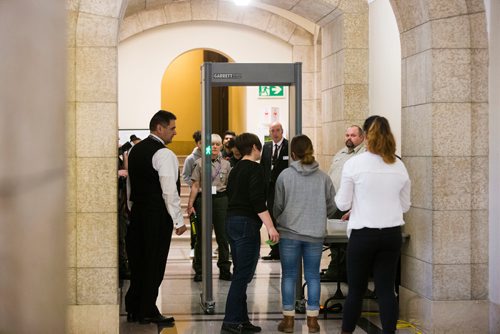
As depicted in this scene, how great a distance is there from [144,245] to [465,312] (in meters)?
2.60

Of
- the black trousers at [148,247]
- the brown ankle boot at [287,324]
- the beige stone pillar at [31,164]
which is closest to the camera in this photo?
the beige stone pillar at [31,164]

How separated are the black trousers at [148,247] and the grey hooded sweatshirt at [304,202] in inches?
42.3

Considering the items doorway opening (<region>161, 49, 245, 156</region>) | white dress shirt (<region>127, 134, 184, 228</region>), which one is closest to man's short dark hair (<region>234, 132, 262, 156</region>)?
white dress shirt (<region>127, 134, 184, 228</region>)

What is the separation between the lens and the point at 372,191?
15.3 feet

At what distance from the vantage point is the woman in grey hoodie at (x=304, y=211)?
5699 mm

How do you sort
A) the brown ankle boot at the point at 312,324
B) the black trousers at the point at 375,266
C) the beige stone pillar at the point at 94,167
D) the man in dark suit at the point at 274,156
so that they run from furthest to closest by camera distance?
1. the man in dark suit at the point at 274,156
2. the brown ankle boot at the point at 312,324
3. the beige stone pillar at the point at 94,167
4. the black trousers at the point at 375,266

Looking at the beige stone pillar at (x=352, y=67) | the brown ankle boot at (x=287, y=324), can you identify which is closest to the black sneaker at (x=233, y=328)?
the brown ankle boot at (x=287, y=324)

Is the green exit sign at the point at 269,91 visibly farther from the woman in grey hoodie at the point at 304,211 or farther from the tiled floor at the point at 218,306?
the woman in grey hoodie at the point at 304,211

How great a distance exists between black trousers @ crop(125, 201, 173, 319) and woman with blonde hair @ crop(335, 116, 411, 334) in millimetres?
1983

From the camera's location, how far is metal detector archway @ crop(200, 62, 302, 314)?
6.55m

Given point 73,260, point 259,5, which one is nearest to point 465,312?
point 73,260

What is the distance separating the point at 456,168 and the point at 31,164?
5.46 meters

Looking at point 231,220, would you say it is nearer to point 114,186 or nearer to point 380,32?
point 114,186

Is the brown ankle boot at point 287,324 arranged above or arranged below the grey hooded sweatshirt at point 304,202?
below
